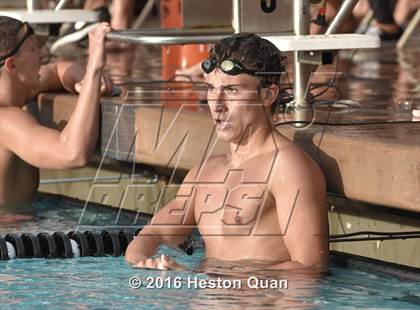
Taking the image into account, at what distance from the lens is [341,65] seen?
10.5 metres

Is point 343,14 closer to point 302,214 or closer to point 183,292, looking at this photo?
point 302,214

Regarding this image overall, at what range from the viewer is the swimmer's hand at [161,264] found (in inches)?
215

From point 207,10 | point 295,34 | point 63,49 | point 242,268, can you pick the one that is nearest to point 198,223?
point 242,268

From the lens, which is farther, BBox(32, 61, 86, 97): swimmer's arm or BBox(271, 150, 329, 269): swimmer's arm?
BBox(32, 61, 86, 97): swimmer's arm

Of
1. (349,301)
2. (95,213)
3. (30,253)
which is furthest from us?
(95,213)

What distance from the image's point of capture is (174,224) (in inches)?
232

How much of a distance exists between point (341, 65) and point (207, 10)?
7.16ft

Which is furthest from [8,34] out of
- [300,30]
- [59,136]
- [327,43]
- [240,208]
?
[240,208]

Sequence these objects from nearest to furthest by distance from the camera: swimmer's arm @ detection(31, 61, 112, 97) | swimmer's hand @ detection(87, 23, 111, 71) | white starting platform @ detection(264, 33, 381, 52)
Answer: white starting platform @ detection(264, 33, 381, 52) → swimmer's hand @ detection(87, 23, 111, 71) → swimmer's arm @ detection(31, 61, 112, 97)

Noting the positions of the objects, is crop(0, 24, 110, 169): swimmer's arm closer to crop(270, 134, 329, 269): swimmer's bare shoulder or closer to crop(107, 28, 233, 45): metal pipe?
crop(107, 28, 233, 45): metal pipe

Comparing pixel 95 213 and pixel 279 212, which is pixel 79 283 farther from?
pixel 95 213

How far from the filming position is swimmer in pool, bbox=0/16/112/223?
23.1 feet

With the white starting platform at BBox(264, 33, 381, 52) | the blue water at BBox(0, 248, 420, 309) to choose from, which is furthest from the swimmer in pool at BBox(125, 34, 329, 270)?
the white starting platform at BBox(264, 33, 381, 52)

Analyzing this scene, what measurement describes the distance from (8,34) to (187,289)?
2.26 metres
